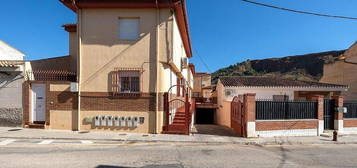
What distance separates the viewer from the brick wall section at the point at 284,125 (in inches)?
406

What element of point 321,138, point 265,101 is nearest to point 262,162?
point 265,101

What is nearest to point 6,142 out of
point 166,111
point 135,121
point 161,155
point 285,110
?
point 135,121

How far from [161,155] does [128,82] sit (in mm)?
5064

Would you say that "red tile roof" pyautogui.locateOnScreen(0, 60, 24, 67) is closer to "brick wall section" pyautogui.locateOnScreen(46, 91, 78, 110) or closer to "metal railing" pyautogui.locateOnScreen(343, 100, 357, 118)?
"brick wall section" pyautogui.locateOnScreen(46, 91, 78, 110)

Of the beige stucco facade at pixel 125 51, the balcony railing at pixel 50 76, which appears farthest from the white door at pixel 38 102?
the beige stucco facade at pixel 125 51

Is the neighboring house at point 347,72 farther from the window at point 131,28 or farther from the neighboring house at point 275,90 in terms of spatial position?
the window at point 131,28

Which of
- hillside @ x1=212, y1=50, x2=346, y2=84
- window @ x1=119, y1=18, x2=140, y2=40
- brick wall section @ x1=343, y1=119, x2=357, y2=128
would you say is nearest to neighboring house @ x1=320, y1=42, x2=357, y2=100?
brick wall section @ x1=343, y1=119, x2=357, y2=128

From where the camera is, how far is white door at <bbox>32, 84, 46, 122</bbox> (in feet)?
35.8

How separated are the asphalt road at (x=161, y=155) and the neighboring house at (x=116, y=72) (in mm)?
2355

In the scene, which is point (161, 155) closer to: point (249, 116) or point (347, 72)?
point (249, 116)

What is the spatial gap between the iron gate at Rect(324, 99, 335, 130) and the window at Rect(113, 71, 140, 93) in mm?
10802

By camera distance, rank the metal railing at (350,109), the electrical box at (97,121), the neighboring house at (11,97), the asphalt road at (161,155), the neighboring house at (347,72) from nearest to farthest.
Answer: the asphalt road at (161,155)
the electrical box at (97,121)
the neighboring house at (11,97)
the metal railing at (350,109)
the neighboring house at (347,72)

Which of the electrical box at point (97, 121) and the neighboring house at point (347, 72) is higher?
the neighboring house at point (347, 72)

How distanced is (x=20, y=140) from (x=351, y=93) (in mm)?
26714
